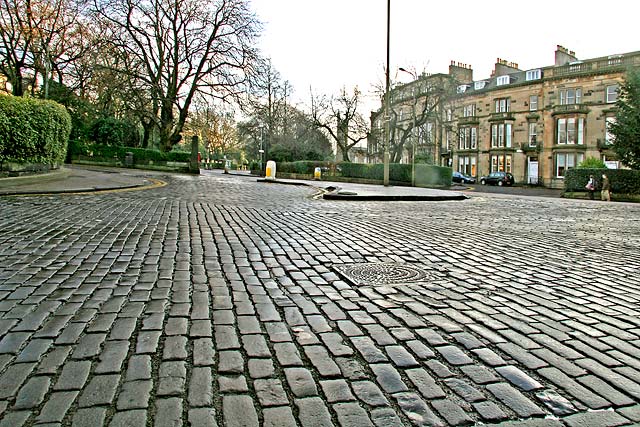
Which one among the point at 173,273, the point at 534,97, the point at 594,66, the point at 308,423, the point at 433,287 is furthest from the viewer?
the point at 534,97

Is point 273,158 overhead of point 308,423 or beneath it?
overhead

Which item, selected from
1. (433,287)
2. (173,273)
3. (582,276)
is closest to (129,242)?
(173,273)

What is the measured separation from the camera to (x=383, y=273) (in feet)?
16.2

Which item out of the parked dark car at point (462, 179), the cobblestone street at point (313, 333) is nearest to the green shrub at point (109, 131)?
the cobblestone street at point (313, 333)

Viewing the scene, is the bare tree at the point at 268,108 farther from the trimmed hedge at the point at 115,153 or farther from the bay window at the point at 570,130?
the bay window at the point at 570,130

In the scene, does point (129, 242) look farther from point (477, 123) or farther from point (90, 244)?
point (477, 123)

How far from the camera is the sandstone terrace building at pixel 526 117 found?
4706 centimetres

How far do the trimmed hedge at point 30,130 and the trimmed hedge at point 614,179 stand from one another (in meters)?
29.5

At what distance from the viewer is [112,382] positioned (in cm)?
240

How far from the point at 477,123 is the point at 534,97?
7.74 meters

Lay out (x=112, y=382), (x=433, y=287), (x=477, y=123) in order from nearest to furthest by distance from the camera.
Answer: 1. (x=112, y=382)
2. (x=433, y=287)
3. (x=477, y=123)

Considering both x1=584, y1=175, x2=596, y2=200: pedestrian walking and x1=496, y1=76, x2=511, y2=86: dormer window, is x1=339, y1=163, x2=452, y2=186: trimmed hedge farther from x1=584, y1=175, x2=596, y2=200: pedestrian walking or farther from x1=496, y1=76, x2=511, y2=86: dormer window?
x1=496, y1=76, x2=511, y2=86: dormer window

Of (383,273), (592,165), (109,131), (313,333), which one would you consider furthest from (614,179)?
(109,131)

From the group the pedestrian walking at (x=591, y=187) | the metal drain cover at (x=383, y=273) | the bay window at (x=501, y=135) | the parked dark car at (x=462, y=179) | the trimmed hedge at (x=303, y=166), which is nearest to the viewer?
the metal drain cover at (x=383, y=273)
